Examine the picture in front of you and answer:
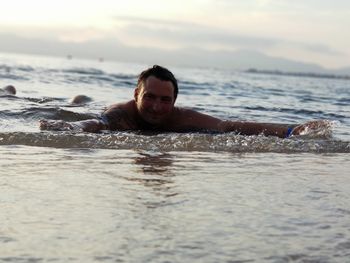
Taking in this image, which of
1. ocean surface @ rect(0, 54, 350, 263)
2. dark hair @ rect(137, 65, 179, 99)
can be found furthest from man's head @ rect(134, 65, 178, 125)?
ocean surface @ rect(0, 54, 350, 263)

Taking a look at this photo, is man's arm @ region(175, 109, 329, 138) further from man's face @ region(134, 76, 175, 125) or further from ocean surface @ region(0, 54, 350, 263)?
ocean surface @ region(0, 54, 350, 263)

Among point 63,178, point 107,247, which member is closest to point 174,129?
point 63,178

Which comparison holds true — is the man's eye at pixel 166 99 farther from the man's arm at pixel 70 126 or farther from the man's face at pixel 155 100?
the man's arm at pixel 70 126

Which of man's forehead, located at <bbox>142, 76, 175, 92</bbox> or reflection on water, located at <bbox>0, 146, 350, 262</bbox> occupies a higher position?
man's forehead, located at <bbox>142, 76, 175, 92</bbox>

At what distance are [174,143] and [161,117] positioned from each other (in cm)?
126

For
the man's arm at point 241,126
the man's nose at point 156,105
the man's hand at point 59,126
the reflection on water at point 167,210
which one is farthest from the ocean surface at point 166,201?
the man's arm at point 241,126

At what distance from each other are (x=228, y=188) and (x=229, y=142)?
2.11 m

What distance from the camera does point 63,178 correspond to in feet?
10.00

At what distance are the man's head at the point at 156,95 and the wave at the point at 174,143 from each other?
90cm

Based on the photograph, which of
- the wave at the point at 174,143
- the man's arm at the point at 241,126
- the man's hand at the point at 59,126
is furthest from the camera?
the man's arm at the point at 241,126

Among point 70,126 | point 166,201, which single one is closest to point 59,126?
point 70,126

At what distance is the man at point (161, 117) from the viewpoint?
5.97m

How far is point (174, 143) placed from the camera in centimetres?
484

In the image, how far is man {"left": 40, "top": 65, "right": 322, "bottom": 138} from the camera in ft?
19.6
